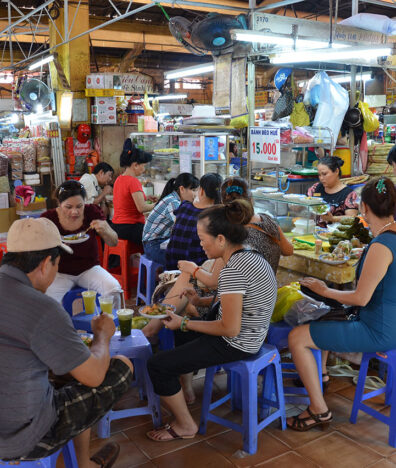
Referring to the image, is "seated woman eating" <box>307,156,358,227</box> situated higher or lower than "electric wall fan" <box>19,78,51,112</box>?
lower

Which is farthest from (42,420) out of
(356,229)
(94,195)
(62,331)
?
(94,195)

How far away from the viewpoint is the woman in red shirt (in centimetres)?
581

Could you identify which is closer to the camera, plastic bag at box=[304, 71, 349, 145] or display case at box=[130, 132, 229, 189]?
display case at box=[130, 132, 229, 189]

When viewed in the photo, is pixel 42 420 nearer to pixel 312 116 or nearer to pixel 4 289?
pixel 4 289

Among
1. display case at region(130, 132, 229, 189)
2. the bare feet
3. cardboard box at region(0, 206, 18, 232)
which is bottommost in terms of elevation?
the bare feet

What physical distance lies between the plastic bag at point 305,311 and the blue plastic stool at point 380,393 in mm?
385

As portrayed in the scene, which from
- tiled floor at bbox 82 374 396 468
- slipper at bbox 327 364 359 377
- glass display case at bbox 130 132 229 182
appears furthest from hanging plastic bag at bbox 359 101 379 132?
tiled floor at bbox 82 374 396 468

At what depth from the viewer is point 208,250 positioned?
2.91 meters

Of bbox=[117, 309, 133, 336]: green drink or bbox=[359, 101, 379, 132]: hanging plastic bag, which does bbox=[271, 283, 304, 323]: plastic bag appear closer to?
bbox=[117, 309, 133, 336]: green drink

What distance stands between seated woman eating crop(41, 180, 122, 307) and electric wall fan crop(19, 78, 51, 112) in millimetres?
6346

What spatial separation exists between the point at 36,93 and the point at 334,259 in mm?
8116

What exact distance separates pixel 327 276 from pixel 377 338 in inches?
33.9

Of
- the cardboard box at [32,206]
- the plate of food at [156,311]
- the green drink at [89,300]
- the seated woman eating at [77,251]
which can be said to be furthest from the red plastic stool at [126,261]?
the plate of food at [156,311]

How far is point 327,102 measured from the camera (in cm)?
736
